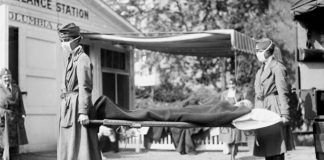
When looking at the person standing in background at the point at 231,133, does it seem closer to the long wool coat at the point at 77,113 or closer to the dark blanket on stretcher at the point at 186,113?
the dark blanket on stretcher at the point at 186,113

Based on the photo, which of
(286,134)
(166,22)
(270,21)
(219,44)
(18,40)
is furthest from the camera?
(166,22)

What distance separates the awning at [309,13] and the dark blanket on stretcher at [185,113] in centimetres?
304

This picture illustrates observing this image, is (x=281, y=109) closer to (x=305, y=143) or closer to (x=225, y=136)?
(x=225, y=136)

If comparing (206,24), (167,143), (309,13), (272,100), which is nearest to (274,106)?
(272,100)

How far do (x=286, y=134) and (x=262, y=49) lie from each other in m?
1.04

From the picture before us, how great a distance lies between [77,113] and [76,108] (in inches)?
2.3

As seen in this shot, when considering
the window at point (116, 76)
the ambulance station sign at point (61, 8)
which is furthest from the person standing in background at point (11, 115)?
the window at point (116, 76)

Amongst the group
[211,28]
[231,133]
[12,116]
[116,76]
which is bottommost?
[231,133]

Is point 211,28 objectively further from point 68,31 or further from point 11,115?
point 68,31

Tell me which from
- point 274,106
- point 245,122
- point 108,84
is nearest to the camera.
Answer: point 245,122

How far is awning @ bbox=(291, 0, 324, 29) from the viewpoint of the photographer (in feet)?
23.5

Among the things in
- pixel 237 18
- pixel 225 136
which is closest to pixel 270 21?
pixel 237 18

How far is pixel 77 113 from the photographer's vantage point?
5.09m

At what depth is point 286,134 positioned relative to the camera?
17.0 feet
